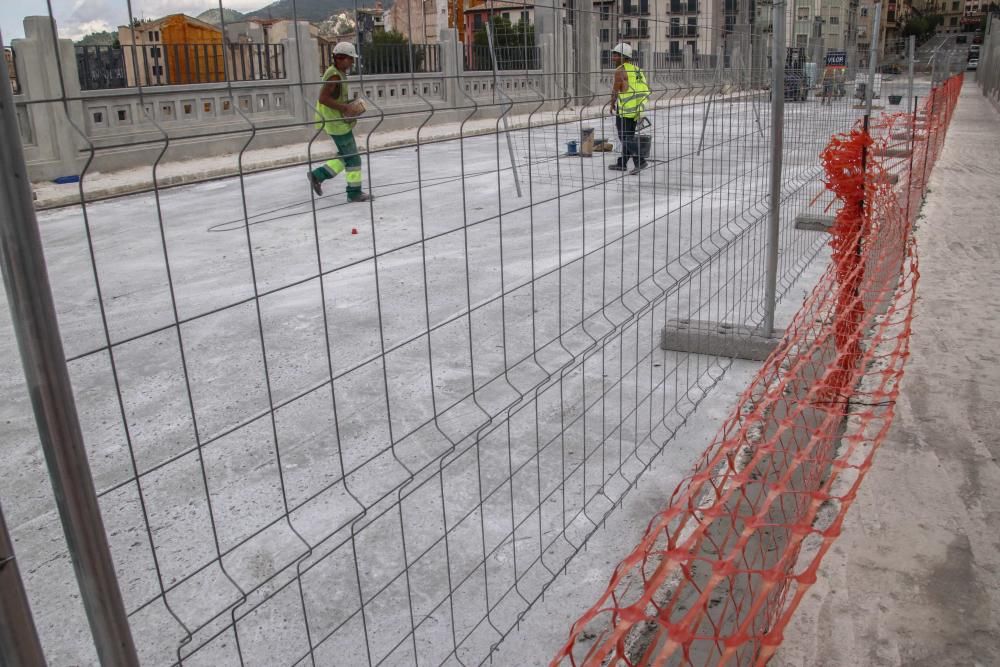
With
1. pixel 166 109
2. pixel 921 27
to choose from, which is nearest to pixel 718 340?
pixel 166 109

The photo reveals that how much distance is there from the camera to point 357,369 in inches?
169

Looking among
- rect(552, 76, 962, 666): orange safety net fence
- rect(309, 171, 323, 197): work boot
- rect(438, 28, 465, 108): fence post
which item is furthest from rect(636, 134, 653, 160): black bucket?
rect(438, 28, 465, 108): fence post

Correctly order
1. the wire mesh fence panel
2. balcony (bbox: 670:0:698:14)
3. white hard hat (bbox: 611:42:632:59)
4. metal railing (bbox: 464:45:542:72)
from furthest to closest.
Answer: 1. balcony (bbox: 670:0:698:14)
2. white hard hat (bbox: 611:42:632:59)
3. metal railing (bbox: 464:45:542:72)
4. the wire mesh fence panel

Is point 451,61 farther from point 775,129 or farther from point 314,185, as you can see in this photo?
point 775,129

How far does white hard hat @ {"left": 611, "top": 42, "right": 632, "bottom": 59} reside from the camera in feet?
13.9

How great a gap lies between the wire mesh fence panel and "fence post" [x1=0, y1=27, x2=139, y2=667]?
71mm

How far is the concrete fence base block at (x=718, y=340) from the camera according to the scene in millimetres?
4977

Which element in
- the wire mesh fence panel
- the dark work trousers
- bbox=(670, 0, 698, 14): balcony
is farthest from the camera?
bbox=(670, 0, 698, 14): balcony

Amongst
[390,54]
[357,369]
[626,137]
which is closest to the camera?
[390,54]

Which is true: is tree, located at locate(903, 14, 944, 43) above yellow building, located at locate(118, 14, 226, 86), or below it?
above

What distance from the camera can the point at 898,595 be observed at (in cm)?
272

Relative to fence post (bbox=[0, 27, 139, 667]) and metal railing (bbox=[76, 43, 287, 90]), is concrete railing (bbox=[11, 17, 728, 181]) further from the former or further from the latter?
fence post (bbox=[0, 27, 139, 667])

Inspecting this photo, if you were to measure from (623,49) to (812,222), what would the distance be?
463cm

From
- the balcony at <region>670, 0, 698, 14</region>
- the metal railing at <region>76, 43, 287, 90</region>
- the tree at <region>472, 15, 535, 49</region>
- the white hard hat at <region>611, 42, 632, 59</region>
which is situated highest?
the balcony at <region>670, 0, 698, 14</region>
